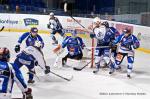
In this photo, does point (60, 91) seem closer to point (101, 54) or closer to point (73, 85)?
point (73, 85)

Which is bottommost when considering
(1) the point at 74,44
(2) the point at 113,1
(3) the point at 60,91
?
(3) the point at 60,91

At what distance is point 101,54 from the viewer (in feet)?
37.6

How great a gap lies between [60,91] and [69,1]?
60.8 feet

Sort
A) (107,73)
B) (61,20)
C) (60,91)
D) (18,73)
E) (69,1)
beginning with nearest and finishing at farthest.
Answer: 1. (18,73)
2. (60,91)
3. (107,73)
4. (61,20)
5. (69,1)

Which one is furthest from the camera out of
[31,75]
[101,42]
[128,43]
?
[101,42]

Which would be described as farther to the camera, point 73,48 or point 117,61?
point 73,48

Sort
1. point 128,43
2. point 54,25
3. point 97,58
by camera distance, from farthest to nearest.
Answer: point 54,25 → point 97,58 → point 128,43

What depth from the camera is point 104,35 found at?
11.5 metres

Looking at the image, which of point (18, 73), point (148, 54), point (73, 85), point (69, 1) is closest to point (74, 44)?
point (73, 85)

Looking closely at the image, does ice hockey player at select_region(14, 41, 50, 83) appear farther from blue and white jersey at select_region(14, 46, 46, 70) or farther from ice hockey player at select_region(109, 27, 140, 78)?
ice hockey player at select_region(109, 27, 140, 78)

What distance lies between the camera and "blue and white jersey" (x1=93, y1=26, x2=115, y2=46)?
1139cm

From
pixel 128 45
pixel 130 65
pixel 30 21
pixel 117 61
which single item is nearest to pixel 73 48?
pixel 117 61

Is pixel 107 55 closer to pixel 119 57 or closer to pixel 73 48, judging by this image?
pixel 119 57

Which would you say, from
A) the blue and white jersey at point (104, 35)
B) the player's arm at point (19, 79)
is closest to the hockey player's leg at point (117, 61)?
the blue and white jersey at point (104, 35)
